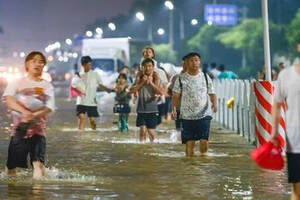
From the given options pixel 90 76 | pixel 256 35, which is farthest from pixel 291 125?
pixel 256 35

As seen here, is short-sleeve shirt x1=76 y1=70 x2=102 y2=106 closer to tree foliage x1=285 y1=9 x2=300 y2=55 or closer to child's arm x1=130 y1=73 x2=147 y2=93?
child's arm x1=130 y1=73 x2=147 y2=93

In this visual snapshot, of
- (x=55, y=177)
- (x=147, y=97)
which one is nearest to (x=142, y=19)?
(x=147, y=97)

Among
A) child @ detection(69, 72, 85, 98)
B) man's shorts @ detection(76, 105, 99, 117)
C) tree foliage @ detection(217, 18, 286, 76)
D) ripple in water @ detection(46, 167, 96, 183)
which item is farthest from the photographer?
tree foliage @ detection(217, 18, 286, 76)

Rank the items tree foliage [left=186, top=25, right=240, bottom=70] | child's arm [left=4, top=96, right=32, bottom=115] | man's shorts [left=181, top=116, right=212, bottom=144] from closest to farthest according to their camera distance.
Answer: child's arm [left=4, top=96, right=32, bottom=115]
man's shorts [left=181, top=116, right=212, bottom=144]
tree foliage [left=186, top=25, right=240, bottom=70]

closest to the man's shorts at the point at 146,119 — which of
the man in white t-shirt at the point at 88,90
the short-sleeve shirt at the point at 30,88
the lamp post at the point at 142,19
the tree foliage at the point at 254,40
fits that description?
the man in white t-shirt at the point at 88,90

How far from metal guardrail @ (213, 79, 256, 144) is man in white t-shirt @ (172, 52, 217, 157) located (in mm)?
3170

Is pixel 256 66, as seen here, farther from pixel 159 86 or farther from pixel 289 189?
pixel 289 189

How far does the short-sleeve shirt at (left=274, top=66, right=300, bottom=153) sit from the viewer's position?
8852 millimetres

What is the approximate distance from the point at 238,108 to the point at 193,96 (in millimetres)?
7128

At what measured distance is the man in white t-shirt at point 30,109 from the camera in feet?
41.0

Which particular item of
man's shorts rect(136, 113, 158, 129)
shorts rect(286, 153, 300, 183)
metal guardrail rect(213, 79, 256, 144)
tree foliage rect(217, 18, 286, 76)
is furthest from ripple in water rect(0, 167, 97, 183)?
tree foliage rect(217, 18, 286, 76)

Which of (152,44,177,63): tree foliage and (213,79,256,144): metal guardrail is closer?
(213,79,256,144): metal guardrail

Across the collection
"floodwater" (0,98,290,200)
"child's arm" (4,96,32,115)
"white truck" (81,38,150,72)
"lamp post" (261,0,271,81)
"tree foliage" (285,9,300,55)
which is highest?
"tree foliage" (285,9,300,55)

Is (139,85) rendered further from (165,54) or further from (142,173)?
(165,54)
